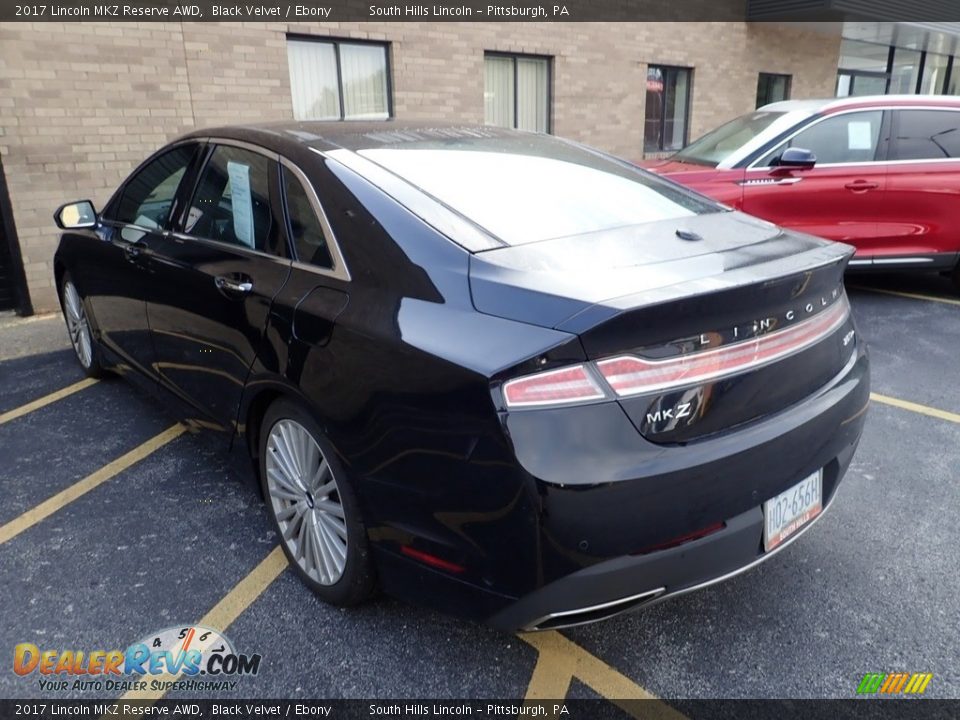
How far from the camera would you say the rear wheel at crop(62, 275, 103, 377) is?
4.61 metres

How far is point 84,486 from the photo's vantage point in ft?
11.4

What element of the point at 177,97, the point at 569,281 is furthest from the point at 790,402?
the point at 177,97

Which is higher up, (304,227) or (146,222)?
(304,227)

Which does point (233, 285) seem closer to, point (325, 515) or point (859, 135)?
point (325, 515)

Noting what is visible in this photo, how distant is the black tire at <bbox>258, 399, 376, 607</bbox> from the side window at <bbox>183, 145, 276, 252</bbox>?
0.66m

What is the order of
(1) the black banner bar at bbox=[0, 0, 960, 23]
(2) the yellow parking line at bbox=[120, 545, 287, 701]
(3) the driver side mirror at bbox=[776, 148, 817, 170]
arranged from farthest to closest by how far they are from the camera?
(1) the black banner bar at bbox=[0, 0, 960, 23] < (3) the driver side mirror at bbox=[776, 148, 817, 170] < (2) the yellow parking line at bbox=[120, 545, 287, 701]

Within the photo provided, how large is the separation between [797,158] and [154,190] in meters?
4.72

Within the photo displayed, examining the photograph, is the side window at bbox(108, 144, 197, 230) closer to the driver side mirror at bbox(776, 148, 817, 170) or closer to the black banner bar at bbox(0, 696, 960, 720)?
the black banner bar at bbox(0, 696, 960, 720)

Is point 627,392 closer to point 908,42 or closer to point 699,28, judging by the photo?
point 699,28

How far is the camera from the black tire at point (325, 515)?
88.0 inches

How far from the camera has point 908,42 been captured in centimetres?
1634

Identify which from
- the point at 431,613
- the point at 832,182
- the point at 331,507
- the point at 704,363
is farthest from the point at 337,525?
the point at 832,182

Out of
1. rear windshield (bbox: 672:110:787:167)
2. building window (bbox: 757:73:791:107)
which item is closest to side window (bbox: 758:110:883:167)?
rear windshield (bbox: 672:110:787:167)

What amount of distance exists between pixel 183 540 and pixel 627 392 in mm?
2109
